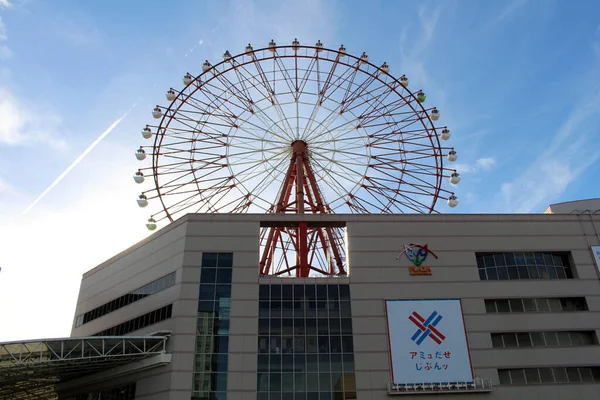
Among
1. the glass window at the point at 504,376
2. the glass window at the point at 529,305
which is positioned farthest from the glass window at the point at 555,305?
the glass window at the point at 504,376

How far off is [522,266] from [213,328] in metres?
22.5

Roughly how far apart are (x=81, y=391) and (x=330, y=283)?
22870mm

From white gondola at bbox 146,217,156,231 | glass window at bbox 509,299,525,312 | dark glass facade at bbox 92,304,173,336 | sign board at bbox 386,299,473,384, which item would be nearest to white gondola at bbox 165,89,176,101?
white gondola at bbox 146,217,156,231

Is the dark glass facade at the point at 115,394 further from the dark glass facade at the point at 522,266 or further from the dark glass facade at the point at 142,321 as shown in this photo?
the dark glass facade at the point at 522,266

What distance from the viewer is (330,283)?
3684 cm

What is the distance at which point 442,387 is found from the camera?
33.5 metres

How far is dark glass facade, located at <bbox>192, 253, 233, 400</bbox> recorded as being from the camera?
33.4 metres

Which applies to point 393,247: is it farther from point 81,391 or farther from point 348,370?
point 81,391

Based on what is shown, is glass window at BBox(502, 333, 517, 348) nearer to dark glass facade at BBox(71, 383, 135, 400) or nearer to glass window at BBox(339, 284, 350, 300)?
glass window at BBox(339, 284, 350, 300)

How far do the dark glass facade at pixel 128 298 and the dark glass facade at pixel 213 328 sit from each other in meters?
2.90

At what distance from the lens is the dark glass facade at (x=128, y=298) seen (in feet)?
125

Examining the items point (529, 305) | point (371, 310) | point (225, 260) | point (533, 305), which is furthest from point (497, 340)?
point (225, 260)

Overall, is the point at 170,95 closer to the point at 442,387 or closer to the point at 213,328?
the point at 213,328

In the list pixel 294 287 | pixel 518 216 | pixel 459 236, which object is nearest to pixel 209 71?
pixel 294 287
